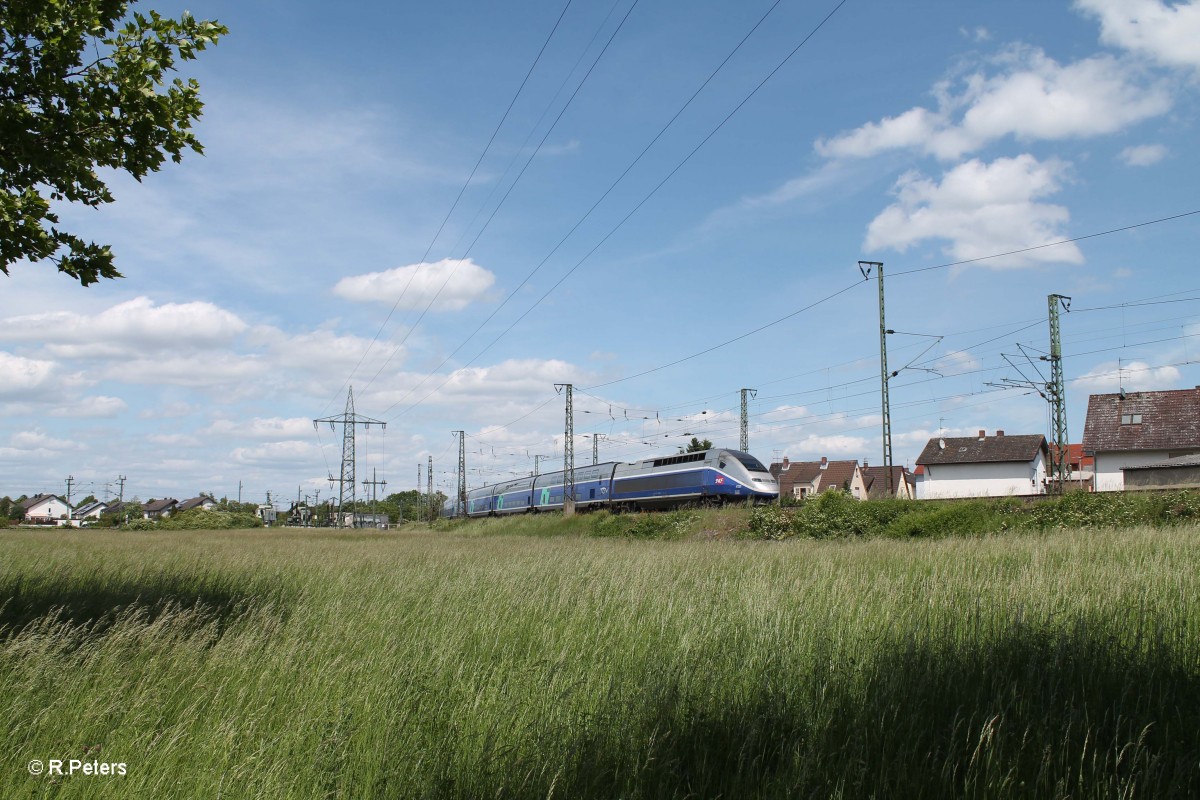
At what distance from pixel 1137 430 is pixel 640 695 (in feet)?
158

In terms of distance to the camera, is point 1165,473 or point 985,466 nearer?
point 1165,473

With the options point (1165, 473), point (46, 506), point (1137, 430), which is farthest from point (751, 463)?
point (46, 506)

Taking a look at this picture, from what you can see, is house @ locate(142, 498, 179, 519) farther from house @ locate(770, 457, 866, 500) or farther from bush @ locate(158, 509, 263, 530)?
house @ locate(770, 457, 866, 500)

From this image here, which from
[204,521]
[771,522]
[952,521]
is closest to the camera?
[952,521]

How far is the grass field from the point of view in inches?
137

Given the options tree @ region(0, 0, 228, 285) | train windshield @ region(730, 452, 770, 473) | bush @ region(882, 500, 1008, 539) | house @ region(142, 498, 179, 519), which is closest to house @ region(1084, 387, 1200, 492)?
train windshield @ region(730, 452, 770, 473)

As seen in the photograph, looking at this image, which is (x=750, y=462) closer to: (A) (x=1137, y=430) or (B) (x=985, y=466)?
(A) (x=1137, y=430)

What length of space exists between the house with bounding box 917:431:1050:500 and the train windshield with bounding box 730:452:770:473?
2451 centimetres

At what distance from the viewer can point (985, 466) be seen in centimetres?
5778

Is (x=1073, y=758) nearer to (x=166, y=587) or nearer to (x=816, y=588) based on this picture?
(x=816, y=588)

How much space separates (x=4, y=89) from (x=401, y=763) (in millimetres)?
6728

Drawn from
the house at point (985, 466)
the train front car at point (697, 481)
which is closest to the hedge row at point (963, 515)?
the train front car at point (697, 481)

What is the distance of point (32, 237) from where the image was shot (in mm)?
6527

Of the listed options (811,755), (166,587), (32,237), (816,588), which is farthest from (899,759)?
(166,587)
